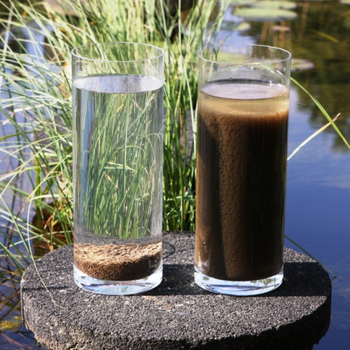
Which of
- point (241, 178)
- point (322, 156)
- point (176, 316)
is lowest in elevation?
point (322, 156)

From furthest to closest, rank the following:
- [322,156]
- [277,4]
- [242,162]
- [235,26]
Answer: [277,4] < [235,26] < [322,156] < [242,162]

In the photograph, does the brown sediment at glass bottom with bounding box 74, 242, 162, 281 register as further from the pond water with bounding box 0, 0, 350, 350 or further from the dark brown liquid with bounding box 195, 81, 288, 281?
the pond water with bounding box 0, 0, 350, 350

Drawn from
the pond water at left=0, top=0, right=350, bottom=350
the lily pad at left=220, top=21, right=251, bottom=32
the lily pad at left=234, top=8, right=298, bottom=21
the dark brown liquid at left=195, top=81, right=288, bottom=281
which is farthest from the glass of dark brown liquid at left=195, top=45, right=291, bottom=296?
the lily pad at left=234, top=8, right=298, bottom=21

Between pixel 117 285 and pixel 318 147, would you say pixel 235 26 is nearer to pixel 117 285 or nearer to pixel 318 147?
pixel 318 147

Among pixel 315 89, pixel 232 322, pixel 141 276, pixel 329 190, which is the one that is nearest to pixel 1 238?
pixel 141 276

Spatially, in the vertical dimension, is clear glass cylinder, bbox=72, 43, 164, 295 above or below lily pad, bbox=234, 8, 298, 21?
above

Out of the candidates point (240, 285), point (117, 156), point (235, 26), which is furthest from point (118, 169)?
point (235, 26)
